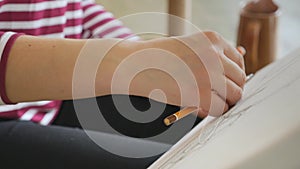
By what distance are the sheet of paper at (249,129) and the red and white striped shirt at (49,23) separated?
0.29 metres

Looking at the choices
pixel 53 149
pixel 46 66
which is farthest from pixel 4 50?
A: pixel 53 149

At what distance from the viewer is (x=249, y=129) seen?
52 cm

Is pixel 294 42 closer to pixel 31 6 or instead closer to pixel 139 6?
pixel 139 6

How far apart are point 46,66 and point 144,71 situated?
0.12m

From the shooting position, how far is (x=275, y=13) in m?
1.41

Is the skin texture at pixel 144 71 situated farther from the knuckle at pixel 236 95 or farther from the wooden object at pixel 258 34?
the wooden object at pixel 258 34

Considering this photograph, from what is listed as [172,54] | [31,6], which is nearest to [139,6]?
[31,6]

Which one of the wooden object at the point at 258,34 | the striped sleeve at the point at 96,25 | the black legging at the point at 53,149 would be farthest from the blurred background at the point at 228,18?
the black legging at the point at 53,149

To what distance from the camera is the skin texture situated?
0.60 metres

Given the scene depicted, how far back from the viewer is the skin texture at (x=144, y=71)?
60cm

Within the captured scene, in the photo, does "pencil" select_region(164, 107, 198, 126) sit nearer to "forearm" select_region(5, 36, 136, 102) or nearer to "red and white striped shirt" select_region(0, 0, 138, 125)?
"forearm" select_region(5, 36, 136, 102)

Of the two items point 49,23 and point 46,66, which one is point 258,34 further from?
point 46,66

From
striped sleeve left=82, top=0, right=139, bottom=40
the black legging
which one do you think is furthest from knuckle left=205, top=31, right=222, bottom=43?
striped sleeve left=82, top=0, right=139, bottom=40

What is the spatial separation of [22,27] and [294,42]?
48.5 inches
